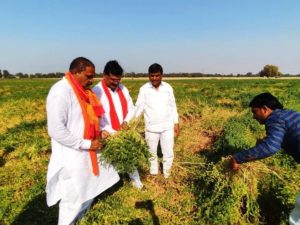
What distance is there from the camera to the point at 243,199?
4066mm

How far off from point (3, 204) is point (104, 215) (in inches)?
64.4

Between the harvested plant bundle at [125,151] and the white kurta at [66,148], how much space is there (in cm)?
29

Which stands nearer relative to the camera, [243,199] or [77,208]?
[77,208]

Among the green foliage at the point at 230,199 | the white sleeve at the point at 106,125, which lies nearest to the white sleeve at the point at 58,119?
the white sleeve at the point at 106,125

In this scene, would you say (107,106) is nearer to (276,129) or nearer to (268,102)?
(268,102)

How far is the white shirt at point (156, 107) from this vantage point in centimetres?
521

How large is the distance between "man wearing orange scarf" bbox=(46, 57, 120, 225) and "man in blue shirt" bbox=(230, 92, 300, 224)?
5.63 ft

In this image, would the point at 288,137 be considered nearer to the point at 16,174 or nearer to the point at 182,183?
the point at 182,183

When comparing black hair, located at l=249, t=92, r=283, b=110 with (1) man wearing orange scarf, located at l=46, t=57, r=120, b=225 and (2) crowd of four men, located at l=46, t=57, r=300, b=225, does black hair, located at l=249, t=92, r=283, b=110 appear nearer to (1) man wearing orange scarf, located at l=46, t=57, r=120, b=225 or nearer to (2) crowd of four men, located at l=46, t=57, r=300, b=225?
(2) crowd of four men, located at l=46, t=57, r=300, b=225

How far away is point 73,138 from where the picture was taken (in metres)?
3.51

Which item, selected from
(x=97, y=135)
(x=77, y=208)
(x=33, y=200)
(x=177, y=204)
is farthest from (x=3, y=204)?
(x=177, y=204)

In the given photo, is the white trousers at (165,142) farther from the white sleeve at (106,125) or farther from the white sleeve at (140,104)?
the white sleeve at (106,125)

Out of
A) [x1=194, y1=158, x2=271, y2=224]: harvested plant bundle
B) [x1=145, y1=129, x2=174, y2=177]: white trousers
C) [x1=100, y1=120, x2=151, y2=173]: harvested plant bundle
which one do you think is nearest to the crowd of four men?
[x1=100, y1=120, x2=151, y2=173]: harvested plant bundle

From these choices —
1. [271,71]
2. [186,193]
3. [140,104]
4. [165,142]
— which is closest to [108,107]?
[140,104]
